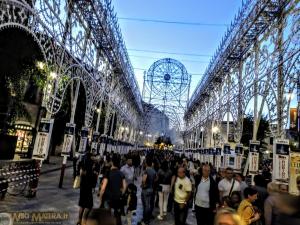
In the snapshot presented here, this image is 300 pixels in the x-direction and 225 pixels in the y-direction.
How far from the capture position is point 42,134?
9523 millimetres

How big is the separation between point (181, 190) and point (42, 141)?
522cm

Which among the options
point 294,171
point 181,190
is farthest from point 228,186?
point 294,171

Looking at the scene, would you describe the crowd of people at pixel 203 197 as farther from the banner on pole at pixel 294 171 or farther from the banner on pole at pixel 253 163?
the banner on pole at pixel 253 163

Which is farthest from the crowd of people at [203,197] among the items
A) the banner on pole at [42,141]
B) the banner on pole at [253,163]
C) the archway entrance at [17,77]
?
the archway entrance at [17,77]

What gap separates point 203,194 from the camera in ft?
20.1

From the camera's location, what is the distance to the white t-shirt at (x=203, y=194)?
6.06 meters

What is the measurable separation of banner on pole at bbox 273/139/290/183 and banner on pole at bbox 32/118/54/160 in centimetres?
759

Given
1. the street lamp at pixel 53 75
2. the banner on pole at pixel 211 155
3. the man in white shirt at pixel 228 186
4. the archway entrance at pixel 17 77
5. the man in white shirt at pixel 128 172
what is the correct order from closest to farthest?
1. the man in white shirt at pixel 228 186
2. the man in white shirt at pixel 128 172
3. the street lamp at pixel 53 75
4. the archway entrance at pixel 17 77
5. the banner on pole at pixel 211 155

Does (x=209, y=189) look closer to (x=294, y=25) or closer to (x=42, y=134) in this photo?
(x=42, y=134)

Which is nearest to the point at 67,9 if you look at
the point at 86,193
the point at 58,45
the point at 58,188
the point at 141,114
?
the point at 58,45

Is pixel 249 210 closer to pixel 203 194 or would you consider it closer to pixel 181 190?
pixel 203 194

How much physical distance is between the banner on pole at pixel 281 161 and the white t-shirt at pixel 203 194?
3.90 meters

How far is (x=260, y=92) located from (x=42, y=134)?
9.55 metres

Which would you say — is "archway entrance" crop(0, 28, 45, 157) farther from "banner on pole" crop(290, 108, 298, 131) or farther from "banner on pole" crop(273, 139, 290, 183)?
"banner on pole" crop(290, 108, 298, 131)
